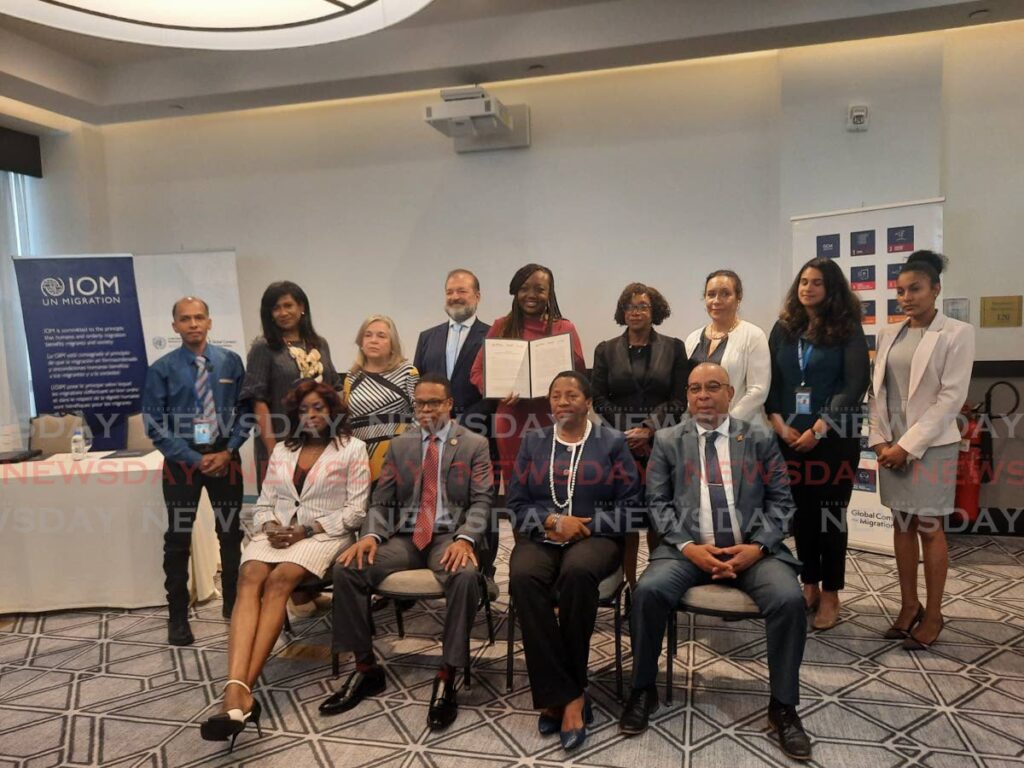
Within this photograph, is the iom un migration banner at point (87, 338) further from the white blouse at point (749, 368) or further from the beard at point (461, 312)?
the white blouse at point (749, 368)

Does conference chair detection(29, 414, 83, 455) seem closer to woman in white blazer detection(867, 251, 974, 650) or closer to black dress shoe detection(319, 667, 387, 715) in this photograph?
black dress shoe detection(319, 667, 387, 715)

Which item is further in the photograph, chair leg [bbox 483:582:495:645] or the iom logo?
the iom logo

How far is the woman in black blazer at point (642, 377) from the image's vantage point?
11.1 ft

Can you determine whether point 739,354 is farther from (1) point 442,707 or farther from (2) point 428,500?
(1) point 442,707

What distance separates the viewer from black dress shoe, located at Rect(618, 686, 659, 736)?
2605 millimetres

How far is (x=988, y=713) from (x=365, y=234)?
17.5ft

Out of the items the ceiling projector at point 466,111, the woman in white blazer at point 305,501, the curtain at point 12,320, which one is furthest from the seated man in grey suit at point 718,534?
the curtain at point 12,320

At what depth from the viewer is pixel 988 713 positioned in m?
2.69

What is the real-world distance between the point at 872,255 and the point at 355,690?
4.14 metres

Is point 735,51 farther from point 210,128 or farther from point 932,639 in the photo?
point 210,128

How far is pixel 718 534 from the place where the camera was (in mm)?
2799

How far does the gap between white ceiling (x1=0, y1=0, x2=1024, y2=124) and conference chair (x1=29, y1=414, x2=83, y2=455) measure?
2.54 m

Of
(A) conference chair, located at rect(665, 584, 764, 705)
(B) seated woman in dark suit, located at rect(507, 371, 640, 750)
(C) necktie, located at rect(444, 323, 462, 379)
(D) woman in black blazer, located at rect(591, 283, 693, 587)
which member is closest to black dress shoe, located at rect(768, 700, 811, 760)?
(A) conference chair, located at rect(665, 584, 764, 705)

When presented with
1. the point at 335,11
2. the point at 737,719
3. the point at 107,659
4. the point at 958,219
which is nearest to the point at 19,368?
the point at 107,659
